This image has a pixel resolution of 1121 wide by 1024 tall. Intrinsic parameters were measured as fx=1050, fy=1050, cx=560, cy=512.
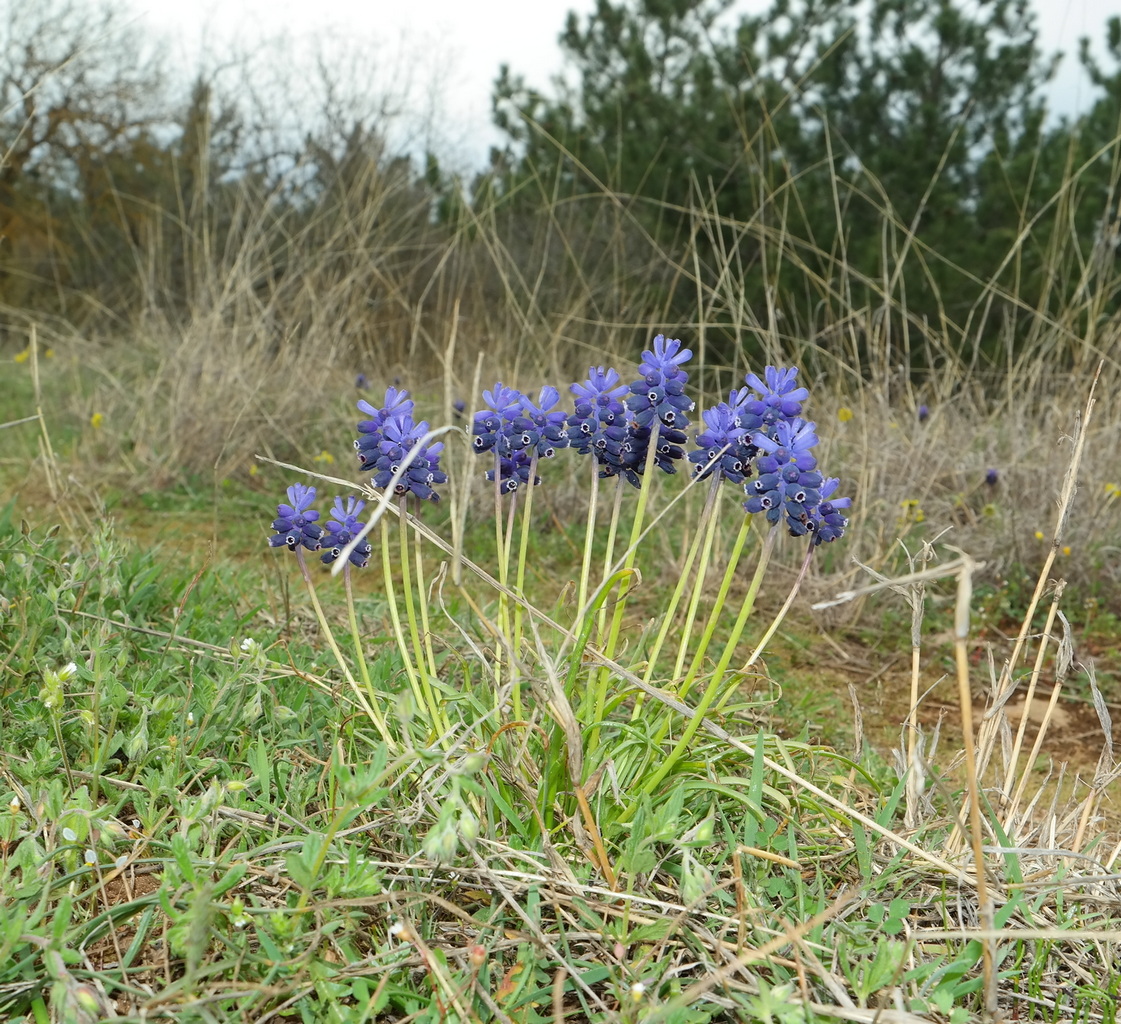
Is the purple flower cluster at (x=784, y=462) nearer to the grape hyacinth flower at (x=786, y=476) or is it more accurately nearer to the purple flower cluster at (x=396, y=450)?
the grape hyacinth flower at (x=786, y=476)

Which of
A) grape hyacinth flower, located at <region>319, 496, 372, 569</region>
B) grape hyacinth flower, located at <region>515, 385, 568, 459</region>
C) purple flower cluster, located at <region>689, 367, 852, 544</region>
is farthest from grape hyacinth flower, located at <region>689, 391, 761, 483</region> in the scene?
grape hyacinth flower, located at <region>319, 496, 372, 569</region>

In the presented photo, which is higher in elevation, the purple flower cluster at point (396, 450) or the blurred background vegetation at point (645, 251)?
the blurred background vegetation at point (645, 251)

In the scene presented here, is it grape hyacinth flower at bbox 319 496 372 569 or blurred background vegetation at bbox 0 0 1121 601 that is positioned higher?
blurred background vegetation at bbox 0 0 1121 601

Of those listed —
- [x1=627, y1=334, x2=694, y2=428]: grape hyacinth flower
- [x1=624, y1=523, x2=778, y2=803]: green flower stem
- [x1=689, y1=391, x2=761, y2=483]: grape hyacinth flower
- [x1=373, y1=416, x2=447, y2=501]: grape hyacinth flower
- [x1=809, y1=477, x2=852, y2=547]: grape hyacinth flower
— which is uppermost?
[x1=627, y1=334, x2=694, y2=428]: grape hyacinth flower

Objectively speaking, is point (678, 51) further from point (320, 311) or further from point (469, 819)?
point (469, 819)

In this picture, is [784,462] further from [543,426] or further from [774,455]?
[543,426]

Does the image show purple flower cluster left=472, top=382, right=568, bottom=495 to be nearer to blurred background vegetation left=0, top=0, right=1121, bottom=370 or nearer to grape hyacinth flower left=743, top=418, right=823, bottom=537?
Result: grape hyacinth flower left=743, top=418, right=823, bottom=537

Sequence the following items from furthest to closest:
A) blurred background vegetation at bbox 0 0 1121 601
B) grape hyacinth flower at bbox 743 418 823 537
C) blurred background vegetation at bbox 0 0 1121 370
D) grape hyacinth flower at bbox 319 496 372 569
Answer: blurred background vegetation at bbox 0 0 1121 370 < blurred background vegetation at bbox 0 0 1121 601 < grape hyacinth flower at bbox 319 496 372 569 < grape hyacinth flower at bbox 743 418 823 537

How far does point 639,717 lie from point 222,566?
1.74 metres

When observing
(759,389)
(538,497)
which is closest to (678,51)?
(538,497)

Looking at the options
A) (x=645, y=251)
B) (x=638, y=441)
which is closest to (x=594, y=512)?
(x=638, y=441)

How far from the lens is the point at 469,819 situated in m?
1.19

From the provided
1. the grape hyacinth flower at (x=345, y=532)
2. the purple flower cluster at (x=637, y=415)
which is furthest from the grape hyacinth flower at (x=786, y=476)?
the grape hyacinth flower at (x=345, y=532)

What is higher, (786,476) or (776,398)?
(776,398)
